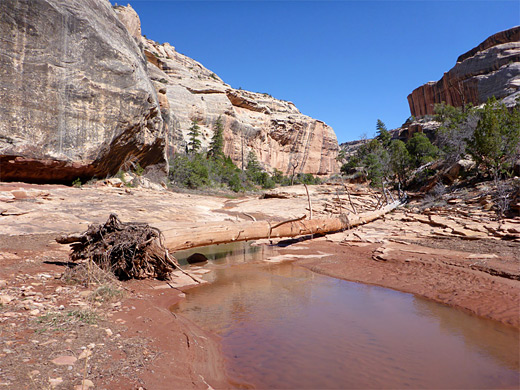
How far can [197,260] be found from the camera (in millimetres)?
8367

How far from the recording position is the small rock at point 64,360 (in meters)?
2.25

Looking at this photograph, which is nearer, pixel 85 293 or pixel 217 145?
pixel 85 293

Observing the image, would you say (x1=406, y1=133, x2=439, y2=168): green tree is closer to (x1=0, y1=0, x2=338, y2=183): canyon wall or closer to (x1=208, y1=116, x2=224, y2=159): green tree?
(x1=208, y1=116, x2=224, y2=159): green tree

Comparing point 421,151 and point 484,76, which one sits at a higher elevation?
point 484,76

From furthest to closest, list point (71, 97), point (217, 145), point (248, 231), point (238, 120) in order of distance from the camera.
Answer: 1. point (238, 120)
2. point (217, 145)
3. point (71, 97)
4. point (248, 231)

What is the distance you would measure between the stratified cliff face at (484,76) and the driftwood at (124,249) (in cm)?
5497

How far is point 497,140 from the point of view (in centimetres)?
1681

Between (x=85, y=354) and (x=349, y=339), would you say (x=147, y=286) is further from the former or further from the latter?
(x=349, y=339)

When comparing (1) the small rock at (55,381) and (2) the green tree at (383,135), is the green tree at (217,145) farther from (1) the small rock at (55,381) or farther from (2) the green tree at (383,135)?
(1) the small rock at (55,381)

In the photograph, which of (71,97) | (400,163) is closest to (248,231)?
(71,97)

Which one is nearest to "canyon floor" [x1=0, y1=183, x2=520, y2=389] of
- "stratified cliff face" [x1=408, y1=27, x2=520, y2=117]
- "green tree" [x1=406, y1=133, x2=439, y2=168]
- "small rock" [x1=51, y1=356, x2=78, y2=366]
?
"small rock" [x1=51, y1=356, x2=78, y2=366]

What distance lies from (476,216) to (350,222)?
506 centimetres

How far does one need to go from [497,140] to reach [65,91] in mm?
22830

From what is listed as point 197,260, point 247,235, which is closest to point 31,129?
point 197,260
